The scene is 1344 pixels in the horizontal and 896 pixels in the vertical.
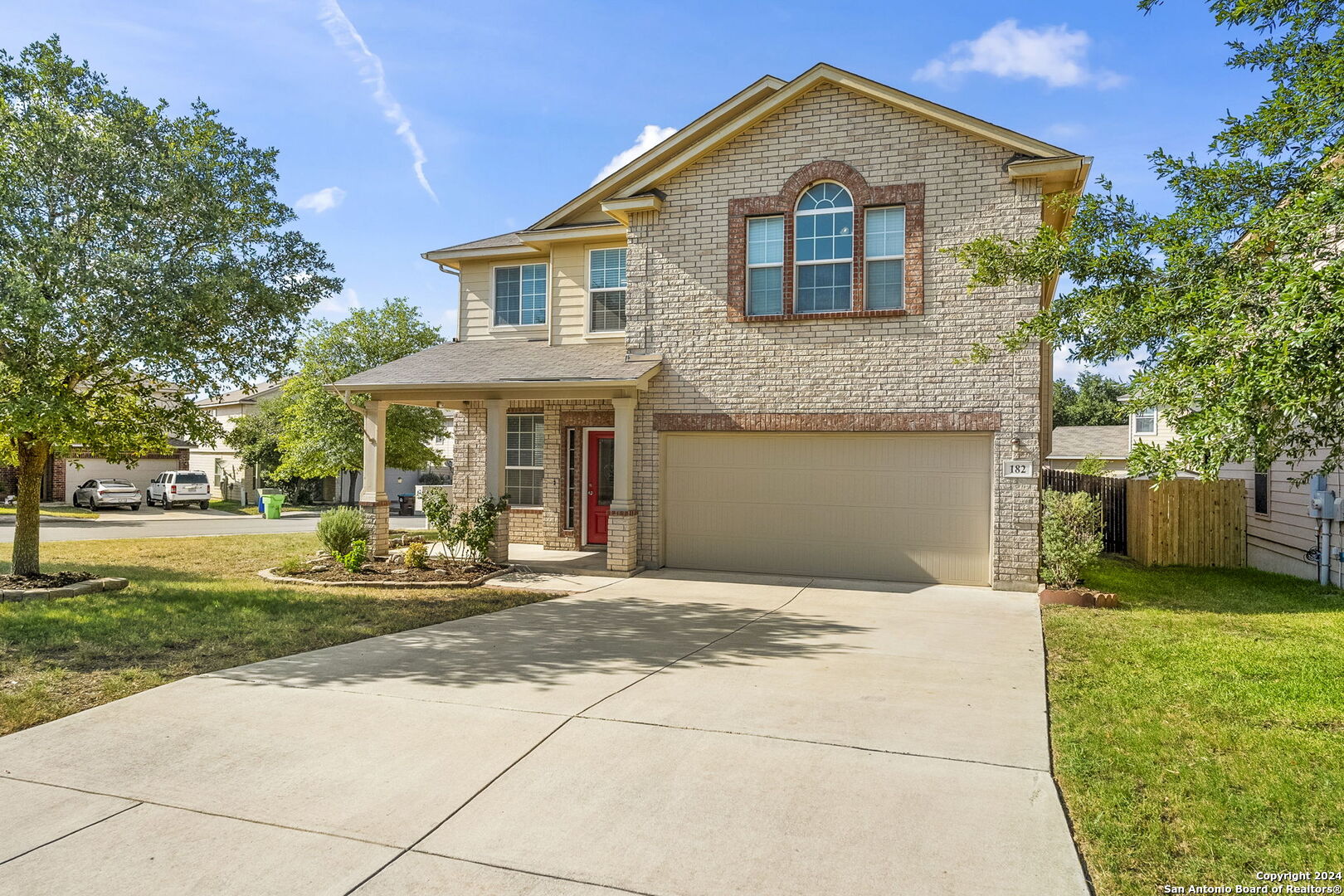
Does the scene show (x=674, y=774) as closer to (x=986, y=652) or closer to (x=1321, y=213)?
(x=986, y=652)

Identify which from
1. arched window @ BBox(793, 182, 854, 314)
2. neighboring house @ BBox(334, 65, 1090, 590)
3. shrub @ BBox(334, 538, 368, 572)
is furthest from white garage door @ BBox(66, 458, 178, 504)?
arched window @ BBox(793, 182, 854, 314)

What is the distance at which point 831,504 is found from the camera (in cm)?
1306

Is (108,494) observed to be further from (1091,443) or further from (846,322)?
(1091,443)

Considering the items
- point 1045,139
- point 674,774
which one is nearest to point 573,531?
point 1045,139

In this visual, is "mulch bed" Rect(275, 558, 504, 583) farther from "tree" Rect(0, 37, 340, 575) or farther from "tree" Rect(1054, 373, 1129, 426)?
"tree" Rect(1054, 373, 1129, 426)

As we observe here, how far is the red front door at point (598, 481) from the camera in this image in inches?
634

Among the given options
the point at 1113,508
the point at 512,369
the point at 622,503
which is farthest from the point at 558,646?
the point at 1113,508

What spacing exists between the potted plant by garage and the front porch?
6333 millimetres

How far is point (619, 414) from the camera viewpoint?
1341 cm

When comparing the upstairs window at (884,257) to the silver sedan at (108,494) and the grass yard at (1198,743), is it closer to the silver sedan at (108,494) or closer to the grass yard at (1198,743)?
the grass yard at (1198,743)

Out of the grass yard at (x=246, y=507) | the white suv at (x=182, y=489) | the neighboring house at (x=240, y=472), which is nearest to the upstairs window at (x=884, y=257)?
the grass yard at (x=246, y=507)

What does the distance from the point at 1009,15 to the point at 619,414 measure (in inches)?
316

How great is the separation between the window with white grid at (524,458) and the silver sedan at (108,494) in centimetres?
2337

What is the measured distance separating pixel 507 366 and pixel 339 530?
4006 mm
